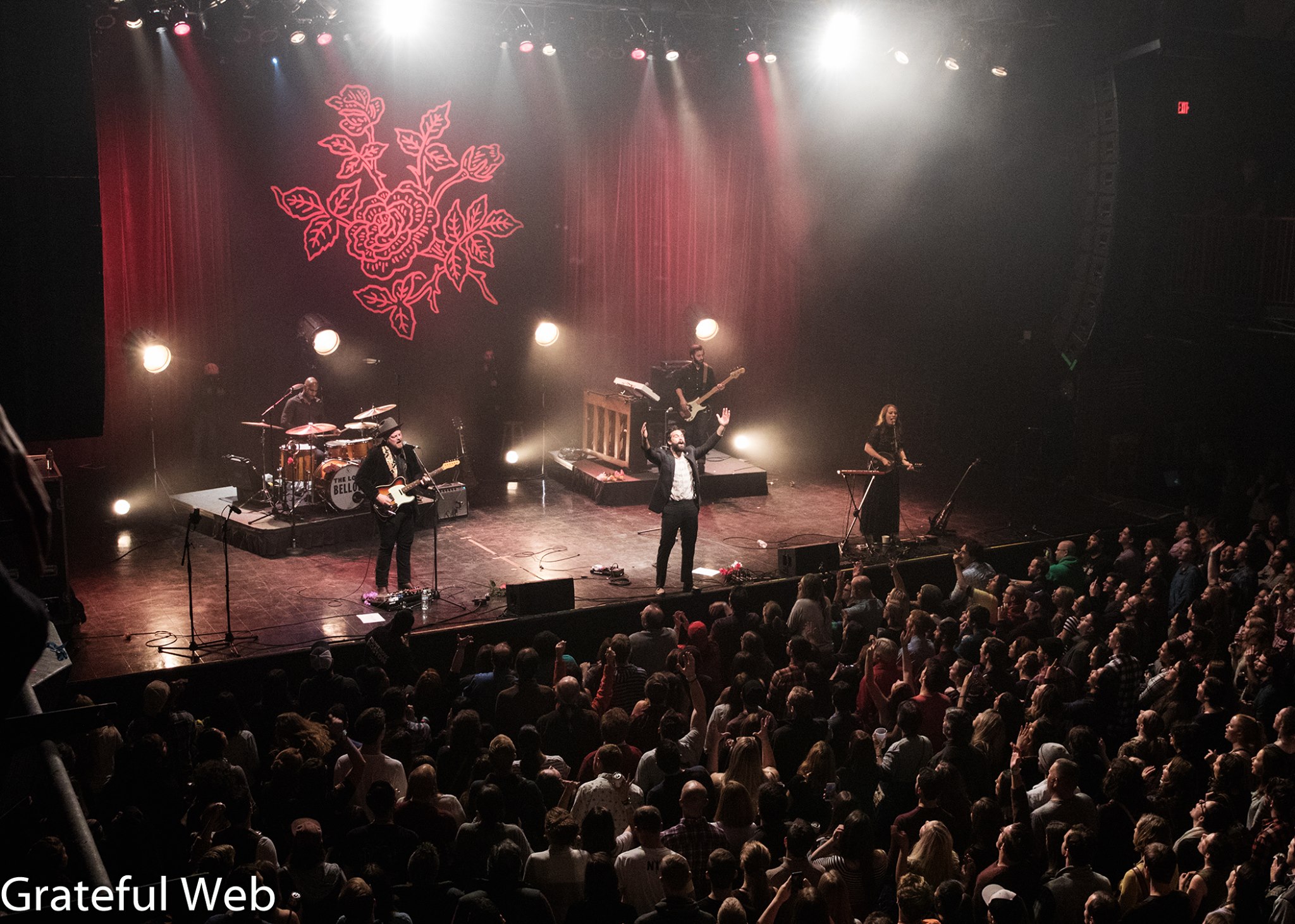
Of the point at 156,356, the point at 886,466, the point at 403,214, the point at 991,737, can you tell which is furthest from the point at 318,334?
the point at 991,737

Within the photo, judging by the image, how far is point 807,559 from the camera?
9805 mm

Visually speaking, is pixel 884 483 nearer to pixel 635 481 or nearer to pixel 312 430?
pixel 635 481

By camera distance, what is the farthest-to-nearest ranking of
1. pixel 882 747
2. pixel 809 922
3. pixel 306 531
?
pixel 306 531
pixel 882 747
pixel 809 922

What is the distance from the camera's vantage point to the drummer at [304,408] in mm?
12055

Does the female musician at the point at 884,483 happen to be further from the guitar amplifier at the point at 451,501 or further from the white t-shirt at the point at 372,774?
the white t-shirt at the point at 372,774

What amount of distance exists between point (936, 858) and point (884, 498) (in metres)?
6.98

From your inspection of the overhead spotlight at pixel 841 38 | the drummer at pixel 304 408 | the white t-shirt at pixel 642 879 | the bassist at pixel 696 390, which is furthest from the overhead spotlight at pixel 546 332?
the white t-shirt at pixel 642 879

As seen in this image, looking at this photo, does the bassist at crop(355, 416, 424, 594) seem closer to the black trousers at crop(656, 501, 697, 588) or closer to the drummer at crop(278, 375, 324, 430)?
the black trousers at crop(656, 501, 697, 588)

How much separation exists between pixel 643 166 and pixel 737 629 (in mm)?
8978

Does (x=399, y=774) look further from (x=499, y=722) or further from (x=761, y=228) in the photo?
(x=761, y=228)

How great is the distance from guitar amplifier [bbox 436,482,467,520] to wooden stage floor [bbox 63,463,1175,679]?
128 mm

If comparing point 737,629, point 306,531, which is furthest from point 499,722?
point 306,531

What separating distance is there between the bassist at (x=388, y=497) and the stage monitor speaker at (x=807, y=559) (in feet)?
10.6

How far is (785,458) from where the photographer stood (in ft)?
52.5
